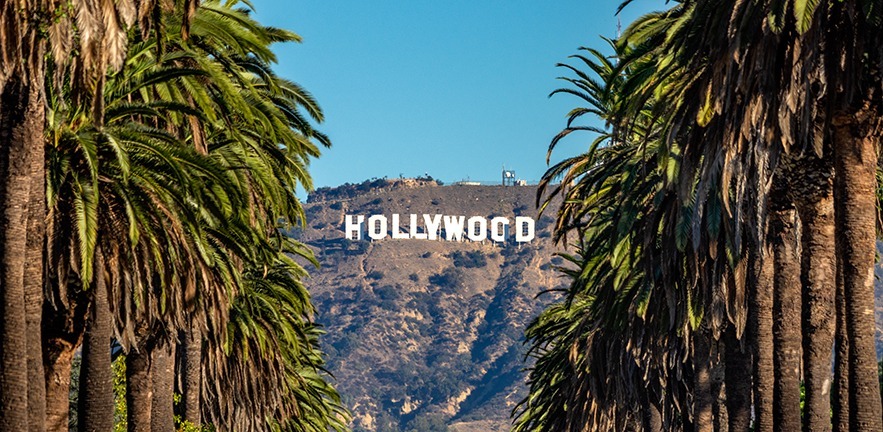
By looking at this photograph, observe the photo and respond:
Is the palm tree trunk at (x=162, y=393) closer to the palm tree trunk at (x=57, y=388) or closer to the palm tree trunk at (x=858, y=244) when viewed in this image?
the palm tree trunk at (x=57, y=388)

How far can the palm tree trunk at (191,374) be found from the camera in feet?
116

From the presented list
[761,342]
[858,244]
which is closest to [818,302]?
[858,244]

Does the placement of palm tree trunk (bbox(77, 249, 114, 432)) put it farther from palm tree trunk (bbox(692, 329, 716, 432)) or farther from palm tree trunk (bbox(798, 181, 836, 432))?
palm tree trunk (bbox(692, 329, 716, 432))

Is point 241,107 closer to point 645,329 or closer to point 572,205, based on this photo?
point 645,329

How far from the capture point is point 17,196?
20375 mm

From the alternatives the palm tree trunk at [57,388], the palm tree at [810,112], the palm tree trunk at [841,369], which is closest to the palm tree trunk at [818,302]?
the palm tree at [810,112]

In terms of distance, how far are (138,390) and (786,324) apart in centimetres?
1164

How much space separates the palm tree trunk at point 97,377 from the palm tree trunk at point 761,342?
1079 cm

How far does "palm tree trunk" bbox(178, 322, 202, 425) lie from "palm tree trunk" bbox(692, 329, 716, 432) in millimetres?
11595

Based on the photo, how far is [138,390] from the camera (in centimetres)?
2850

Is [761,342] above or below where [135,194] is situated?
below

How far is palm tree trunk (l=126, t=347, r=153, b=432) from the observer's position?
93.0ft

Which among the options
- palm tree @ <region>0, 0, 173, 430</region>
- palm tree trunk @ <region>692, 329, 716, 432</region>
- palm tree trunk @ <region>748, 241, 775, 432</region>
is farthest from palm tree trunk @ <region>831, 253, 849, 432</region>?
palm tree trunk @ <region>692, 329, 716, 432</region>

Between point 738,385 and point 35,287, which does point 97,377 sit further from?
point 738,385
